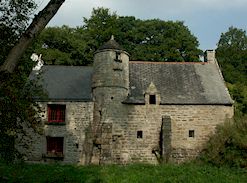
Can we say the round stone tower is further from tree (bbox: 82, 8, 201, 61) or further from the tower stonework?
tree (bbox: 82, 8, 201, 61)

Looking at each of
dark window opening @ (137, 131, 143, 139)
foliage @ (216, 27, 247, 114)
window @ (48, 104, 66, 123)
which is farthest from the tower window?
foliage @ (216, 27, 247, 114)

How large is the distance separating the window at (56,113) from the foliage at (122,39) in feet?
53.3

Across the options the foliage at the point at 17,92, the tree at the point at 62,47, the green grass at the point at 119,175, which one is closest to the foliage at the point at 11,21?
the foliage at the point at 17,92

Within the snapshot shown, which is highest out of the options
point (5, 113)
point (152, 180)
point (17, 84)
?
point (17, 84)

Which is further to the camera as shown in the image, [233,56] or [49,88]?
[233,56]

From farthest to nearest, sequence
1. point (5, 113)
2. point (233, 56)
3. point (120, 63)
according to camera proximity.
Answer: point (233, 56) < point (120, 63) < point (5, 113)

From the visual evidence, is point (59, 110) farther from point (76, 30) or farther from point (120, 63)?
point (76, 30)

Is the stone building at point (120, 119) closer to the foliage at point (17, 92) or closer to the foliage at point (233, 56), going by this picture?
the foliage at point (17, 92)

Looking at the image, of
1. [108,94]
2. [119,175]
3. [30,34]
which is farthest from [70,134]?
[30,34]

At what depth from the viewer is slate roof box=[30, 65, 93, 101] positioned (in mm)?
26641

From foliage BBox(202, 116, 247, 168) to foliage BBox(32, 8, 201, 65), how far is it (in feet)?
72.3

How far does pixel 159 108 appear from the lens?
2667cm

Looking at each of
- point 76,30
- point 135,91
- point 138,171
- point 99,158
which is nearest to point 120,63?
point 135,91

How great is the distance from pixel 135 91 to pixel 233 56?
32048mm
